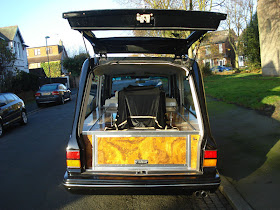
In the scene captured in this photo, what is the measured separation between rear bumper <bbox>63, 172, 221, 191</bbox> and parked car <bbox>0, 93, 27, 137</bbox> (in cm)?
710

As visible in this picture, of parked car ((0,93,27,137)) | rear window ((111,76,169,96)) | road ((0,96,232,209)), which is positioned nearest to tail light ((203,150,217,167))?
road ((0,96,232,209))

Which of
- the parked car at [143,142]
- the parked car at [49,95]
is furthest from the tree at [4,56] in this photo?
the parked car at [143,142]

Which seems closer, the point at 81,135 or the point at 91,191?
the point at 91,191

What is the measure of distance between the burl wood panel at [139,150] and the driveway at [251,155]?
131 centimetres

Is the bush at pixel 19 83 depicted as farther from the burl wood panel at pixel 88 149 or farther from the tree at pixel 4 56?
the burl wood panel at pixel 88 149

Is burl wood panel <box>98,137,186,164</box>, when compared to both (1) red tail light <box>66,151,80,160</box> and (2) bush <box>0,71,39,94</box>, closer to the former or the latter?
(1) red tail light <box>66,151,80,160</box>

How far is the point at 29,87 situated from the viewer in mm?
24062

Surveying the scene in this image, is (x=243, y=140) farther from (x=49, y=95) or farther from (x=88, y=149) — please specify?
(x=49, y=95)

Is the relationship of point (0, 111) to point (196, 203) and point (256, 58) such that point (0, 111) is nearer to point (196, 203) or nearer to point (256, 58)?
point (196, 203)

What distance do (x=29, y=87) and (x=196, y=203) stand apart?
23.1 metres

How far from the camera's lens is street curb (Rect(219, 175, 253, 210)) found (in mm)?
3632

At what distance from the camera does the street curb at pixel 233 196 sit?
3632mm

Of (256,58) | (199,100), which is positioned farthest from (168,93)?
(256,58)

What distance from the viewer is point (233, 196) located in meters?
3.90
